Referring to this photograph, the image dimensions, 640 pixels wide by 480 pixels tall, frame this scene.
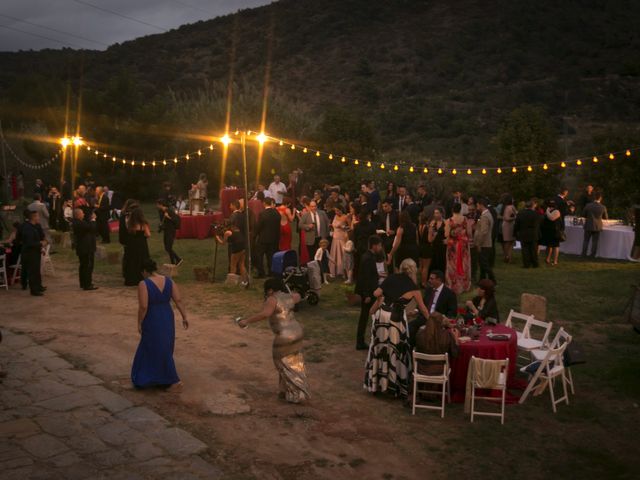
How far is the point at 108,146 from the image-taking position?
104 ft

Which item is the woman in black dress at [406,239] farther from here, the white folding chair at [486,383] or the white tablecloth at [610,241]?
Answer: the white tablecloth at [610,241]

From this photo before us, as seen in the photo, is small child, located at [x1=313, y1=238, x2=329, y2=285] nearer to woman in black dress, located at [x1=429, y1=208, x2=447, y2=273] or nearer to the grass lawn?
the grass lawn

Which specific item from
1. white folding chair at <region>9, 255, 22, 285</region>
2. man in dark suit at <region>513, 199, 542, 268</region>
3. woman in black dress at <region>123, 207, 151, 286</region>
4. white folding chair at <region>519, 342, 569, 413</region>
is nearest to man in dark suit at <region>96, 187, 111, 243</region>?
white folding chair at <region>9, 255, 22, 285</region>

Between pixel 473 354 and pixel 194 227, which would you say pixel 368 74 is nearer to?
pixel 194 227

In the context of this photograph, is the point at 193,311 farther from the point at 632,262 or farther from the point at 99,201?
the point at 632,262

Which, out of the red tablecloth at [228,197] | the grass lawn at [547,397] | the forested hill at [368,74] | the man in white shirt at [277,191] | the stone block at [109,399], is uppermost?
the forested hill at [368,74]

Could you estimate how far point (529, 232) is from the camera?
14.4m

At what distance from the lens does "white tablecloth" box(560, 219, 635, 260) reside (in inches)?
624

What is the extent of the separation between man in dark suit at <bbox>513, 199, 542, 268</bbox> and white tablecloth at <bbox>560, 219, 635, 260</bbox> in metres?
2.46

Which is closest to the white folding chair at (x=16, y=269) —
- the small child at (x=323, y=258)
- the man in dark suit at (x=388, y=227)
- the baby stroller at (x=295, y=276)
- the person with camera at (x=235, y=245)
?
the person with camera at (x=235, y=245)

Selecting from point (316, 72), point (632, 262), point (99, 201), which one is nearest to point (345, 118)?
point (99, 201)

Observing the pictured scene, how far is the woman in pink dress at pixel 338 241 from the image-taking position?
13.5 metres

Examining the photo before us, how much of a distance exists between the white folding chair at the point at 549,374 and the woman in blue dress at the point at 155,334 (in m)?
3.76

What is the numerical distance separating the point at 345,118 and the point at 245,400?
23181 mm
